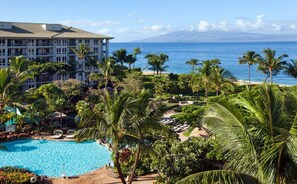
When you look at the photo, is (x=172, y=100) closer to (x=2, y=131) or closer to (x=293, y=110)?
(x=2, y=131)

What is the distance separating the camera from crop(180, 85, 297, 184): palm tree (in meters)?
8.04

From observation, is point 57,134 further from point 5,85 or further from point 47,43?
point 47,43

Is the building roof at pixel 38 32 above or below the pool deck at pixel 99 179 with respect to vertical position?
above

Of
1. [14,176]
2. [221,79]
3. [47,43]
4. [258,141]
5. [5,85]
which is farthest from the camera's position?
[47,43]

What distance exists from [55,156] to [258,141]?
25841mm

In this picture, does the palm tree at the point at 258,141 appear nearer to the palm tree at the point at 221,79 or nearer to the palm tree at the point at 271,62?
the palm tree at the point at 221,79

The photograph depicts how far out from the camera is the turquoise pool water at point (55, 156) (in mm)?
28703

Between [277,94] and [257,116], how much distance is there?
0.73 metres

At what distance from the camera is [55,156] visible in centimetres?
3161

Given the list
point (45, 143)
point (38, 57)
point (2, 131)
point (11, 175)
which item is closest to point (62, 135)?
point (45, 143)

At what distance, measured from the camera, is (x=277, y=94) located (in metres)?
8.73

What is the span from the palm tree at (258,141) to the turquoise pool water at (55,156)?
68.5 feet

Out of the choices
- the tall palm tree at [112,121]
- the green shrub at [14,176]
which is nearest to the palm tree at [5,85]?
the green shrub at [14,176]

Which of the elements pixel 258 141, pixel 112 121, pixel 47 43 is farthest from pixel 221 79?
pixel 47 43
